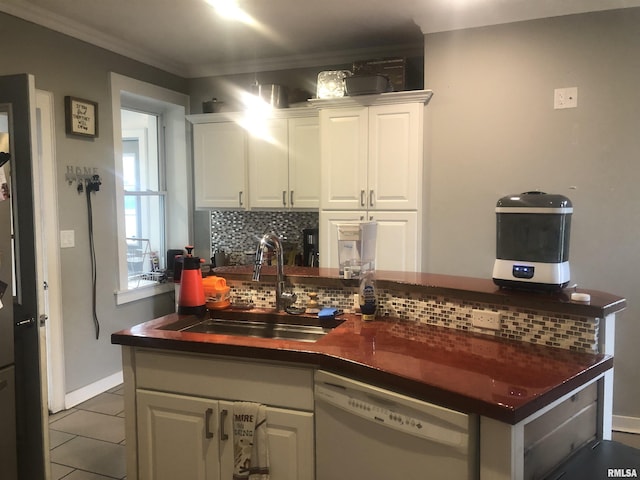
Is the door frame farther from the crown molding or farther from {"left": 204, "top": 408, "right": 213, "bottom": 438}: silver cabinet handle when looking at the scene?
{"left": 204, "top": 408, "right": 213, "bottom": 438}: silver cabinet handle

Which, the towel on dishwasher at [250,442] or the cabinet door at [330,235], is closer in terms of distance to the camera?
the towel on dishwasher at [250,442]

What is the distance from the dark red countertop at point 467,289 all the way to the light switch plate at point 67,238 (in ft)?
4.75

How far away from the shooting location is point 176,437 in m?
1.94

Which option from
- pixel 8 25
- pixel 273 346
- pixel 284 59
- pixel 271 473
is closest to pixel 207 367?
pixel 273 346

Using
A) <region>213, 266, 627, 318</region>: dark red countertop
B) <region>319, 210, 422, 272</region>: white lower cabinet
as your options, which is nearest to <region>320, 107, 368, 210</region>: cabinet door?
<region>319, 210, 422, 272</region>: white lower cabinet

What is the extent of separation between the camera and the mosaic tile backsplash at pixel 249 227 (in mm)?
4457

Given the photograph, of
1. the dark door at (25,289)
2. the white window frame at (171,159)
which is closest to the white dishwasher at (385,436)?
the dark door at (25,289)

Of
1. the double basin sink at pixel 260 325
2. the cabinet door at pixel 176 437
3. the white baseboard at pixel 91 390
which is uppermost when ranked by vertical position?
the double basin sink at pixel 260 325

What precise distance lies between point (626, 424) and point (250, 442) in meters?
2.66

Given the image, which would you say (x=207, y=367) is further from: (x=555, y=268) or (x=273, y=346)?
(x=555, y=268)

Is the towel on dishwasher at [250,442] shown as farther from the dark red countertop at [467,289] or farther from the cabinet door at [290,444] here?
the dark red countertop at [467,289]

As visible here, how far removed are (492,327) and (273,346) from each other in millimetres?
832

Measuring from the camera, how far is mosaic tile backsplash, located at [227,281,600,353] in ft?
5.46

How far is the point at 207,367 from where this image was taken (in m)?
1.88
